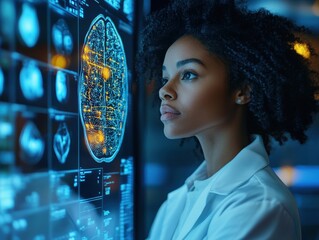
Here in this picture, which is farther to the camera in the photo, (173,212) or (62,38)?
(173,212)

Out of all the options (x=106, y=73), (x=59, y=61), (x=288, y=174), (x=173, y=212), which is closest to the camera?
(x=59, y=61)

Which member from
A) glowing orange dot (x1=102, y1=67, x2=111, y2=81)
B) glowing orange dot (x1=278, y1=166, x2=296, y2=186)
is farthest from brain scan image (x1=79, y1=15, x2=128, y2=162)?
glowing orange dot (x1=278, y1=166, x2=296, y2=186)

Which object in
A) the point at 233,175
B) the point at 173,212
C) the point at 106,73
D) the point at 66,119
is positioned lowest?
the point at 173,212

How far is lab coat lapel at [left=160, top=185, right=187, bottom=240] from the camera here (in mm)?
1226

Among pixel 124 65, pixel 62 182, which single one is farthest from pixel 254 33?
pixel 62 182

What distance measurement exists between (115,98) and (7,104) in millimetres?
486

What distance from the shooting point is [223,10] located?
3.85ft

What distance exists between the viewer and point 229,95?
1157mm

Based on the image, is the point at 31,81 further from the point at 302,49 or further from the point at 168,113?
the point at 302,49

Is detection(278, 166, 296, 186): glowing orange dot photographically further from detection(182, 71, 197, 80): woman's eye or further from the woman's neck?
detection(182, 71, 197, 80): woman's eye

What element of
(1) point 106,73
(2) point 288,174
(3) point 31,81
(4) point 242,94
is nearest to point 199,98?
(4) point 242,94

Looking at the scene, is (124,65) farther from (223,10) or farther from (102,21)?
(223,10)

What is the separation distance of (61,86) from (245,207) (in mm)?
438

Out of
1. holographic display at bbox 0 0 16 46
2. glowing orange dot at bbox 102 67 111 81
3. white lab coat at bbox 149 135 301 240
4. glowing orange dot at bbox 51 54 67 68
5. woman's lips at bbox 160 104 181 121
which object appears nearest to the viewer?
holographic display at bbox 0 0 16 46
